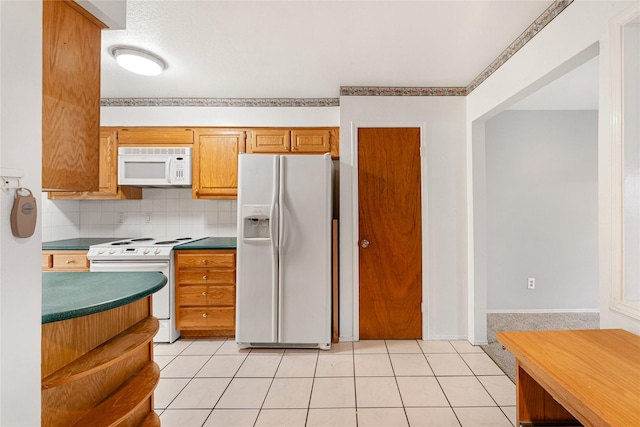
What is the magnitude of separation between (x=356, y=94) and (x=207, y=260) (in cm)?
214

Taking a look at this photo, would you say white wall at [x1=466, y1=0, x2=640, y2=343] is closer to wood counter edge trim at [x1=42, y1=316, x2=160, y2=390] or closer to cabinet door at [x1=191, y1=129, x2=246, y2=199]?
wood counter edge trim at [x1=42, y1=316, x2=160, y2=390]

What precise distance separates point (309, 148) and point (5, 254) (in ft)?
8.83

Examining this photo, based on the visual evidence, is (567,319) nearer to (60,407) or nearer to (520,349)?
(520,349)

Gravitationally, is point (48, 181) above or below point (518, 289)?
above

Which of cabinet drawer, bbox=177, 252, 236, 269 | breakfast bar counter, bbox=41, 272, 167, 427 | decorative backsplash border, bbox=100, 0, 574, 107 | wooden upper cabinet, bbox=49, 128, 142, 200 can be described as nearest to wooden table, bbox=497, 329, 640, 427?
breakfast bar counter, bbox=41, 272, 167, 427

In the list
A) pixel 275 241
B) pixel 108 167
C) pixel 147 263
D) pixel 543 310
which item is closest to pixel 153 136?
pixel 108 167

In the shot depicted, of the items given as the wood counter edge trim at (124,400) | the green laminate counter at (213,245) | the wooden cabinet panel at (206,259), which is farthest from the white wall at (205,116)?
the wood counter edge trim at (124,400)

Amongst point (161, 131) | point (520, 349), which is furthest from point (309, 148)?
point (520, 349)

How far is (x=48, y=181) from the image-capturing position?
3.66 ft

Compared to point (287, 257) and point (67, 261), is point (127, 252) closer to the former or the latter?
point (67, 261)

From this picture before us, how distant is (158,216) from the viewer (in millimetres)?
3588

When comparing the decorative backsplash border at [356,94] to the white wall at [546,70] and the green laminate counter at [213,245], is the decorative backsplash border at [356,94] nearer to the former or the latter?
the white wall at [546,70]

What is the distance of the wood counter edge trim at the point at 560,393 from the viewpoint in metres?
0.79

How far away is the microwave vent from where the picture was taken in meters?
3.22
